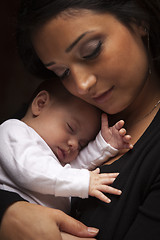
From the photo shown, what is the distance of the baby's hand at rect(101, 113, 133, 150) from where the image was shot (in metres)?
1.30

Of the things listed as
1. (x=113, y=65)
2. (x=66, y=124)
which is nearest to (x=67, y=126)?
(x=66, y=124)

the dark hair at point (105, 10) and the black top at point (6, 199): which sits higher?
the dark hair at point (105, 10)

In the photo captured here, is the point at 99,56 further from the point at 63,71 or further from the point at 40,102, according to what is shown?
Result: the point at 40,102

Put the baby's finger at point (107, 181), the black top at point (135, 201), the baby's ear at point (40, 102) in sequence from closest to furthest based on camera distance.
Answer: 1. the black top at point (135, 201)
2. the baby's finger at point (107, 181)
3. the baby's ear at point (40, 102)

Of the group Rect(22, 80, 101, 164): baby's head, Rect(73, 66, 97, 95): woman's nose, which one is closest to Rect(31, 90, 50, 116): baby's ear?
Rect(22, 80, 101, 164): baby's head

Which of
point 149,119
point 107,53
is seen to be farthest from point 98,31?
point 149,119

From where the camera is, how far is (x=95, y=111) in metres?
1.53

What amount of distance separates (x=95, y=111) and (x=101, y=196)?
1.54ft

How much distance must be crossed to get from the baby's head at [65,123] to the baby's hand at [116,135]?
7 cm

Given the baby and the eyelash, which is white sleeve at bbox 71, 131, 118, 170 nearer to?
the baby

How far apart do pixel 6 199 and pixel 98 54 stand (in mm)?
607

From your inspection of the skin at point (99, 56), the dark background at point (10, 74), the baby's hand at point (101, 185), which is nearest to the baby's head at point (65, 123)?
the skin at point (99, 56)

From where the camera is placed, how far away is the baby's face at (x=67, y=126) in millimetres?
1483

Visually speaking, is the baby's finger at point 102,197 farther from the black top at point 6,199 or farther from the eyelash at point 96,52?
the eyelash at point 96,52
